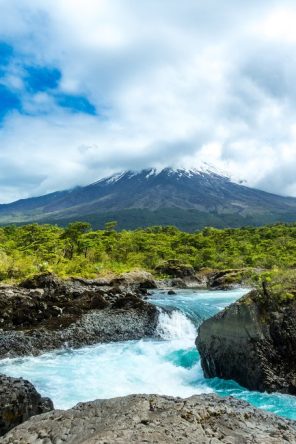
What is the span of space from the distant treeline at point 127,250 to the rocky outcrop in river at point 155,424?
3504 cm

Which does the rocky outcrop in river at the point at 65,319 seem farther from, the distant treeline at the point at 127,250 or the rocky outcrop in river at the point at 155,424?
the distant treeline at the point at 127,250

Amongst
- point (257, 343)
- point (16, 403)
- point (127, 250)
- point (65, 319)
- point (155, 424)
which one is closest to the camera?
point (155, 424)

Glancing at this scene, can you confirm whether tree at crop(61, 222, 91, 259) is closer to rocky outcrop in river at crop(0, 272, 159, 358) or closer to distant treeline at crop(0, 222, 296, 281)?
distant treeline at crop(0, 222, 296, 281)

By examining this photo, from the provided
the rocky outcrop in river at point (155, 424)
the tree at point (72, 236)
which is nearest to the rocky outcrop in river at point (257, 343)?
the rocky outcrop in river at point (155, 424)

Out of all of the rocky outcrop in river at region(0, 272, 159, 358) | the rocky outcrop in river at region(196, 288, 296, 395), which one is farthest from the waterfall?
the rocky outcrop in river at region(196, 288, 296, 395)

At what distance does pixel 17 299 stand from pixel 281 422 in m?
16.3

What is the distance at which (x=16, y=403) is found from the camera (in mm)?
7238

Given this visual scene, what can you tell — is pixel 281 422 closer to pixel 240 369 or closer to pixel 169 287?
pixel 240 369

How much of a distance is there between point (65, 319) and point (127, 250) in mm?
39964

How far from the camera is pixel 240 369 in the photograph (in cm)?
1099

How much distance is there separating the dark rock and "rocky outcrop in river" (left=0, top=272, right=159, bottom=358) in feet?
28.4

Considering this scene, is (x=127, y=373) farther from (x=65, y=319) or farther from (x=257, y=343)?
(x=65, y=319)

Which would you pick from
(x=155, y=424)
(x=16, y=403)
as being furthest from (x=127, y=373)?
(x=155, y=424)

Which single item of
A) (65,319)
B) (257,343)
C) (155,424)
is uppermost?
(155,424)
